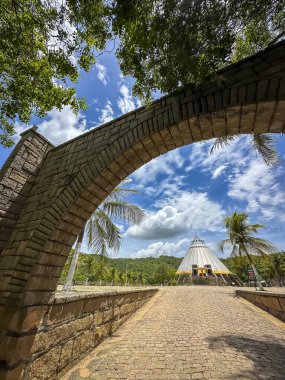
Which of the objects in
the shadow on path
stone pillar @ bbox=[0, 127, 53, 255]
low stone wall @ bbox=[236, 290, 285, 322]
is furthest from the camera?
low stone wall @ bbox=[236, 290, 285, 322]

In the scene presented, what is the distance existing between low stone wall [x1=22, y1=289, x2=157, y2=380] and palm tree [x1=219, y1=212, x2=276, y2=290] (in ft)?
46.7

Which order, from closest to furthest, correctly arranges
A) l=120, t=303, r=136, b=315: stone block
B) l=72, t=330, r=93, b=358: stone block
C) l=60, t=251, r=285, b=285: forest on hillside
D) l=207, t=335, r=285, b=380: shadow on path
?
l=207, t=335, r=285, b=380: shadow on path < l=72, t=330, r=93, b=358: stone block < l=120, t=303, r=136, b=315: stone block < l=60, t=251, r=285, b=285: forest on hillside

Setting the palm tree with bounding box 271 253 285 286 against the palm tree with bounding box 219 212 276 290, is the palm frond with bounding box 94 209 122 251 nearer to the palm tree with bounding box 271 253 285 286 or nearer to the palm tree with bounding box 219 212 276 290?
the palm tree with bounding box 219 212 276 290

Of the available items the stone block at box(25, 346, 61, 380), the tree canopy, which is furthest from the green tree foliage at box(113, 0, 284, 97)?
the stone block at box(25, 346, 61, 380)

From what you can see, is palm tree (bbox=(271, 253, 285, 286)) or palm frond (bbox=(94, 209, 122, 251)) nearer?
palm frond (bbox=(94, 209, 122, 251))

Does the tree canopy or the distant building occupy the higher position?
the distant building

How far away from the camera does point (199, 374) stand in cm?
309

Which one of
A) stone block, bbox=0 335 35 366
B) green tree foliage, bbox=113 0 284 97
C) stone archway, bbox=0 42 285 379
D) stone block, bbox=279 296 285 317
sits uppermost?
green tree foliage, bbox=113 0 284 97

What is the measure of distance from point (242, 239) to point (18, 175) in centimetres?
1675

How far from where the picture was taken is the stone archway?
2465mm

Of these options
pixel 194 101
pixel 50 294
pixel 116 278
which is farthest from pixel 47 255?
pixel 116 278

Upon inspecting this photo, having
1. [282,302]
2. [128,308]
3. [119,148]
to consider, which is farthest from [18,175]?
[282,302]

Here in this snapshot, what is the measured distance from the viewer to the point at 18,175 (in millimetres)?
4215

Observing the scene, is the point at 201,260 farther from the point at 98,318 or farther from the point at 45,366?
the point at 45,366
